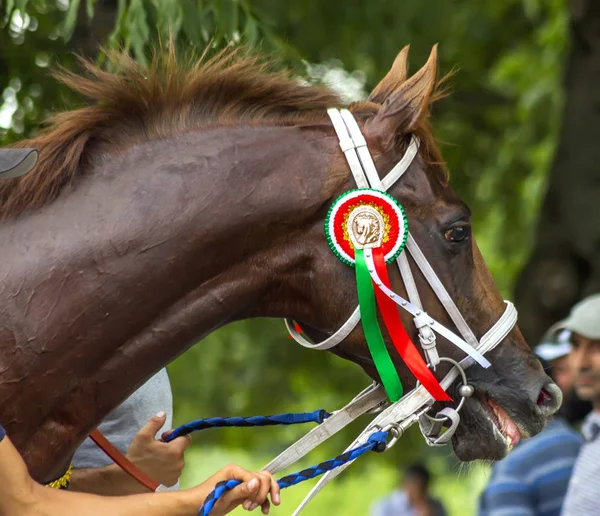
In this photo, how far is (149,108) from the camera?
2865 mm

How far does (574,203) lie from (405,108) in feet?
16.6

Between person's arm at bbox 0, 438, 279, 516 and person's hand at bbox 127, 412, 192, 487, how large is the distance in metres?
0.59

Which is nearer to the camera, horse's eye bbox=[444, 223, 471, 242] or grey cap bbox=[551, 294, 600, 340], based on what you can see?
horse's eye bbox=[444, 223, 471, 242]

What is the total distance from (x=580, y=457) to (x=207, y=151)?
2.25m

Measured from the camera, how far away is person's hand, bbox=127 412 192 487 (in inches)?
127

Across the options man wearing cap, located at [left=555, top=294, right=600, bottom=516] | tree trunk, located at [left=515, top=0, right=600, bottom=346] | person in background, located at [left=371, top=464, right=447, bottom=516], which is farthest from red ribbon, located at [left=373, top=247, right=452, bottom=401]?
person in background, located at [left=371, top=464, right=447, bottom=516]

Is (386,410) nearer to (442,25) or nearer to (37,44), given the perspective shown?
(37,44)

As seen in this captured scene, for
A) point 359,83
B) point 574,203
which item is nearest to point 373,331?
point 359,83

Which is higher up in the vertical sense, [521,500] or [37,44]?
[37,44]

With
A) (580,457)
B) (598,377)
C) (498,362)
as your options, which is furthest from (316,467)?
(598,377)

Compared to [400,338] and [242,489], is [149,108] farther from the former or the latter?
[242,489]

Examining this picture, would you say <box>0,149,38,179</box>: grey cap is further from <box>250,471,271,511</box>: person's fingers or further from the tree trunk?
the tree trunk

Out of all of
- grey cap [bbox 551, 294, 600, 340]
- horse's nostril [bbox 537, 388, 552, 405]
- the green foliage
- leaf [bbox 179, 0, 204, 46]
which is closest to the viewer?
horse's nostril [bbox 537, 388, 552, 405]

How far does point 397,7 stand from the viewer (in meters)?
6.73
